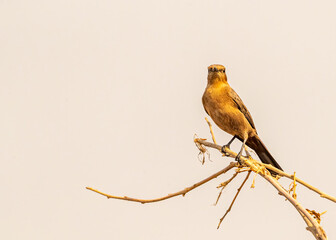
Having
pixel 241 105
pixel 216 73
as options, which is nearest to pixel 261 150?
pixel 241 105

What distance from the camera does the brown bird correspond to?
358 cm

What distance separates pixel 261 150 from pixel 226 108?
46cm

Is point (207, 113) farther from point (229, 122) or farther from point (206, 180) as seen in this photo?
point (206, 180)

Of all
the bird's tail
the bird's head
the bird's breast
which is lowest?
the bird's tail

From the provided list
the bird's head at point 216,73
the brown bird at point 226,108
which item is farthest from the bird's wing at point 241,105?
the bird's head at point 216,73

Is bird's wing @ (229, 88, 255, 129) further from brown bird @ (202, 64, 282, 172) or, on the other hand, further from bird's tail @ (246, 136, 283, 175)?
bird's tail @ (246, 136, 283, 175)

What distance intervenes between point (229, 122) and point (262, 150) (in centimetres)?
40

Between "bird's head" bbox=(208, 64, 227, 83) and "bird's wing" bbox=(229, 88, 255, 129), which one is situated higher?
"bird's head" bbox=(208, 64, 227, 83)

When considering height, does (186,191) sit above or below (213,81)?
below

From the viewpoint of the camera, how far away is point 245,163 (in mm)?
2412

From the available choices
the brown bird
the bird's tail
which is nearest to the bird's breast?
the brown bird

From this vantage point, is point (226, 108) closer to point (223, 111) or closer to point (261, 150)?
point (223, 111)

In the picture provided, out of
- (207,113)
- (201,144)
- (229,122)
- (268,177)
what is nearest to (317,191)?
(268,177)

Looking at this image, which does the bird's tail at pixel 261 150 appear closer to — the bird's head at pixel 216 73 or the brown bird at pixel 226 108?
the brown bird at pixel 226 108
